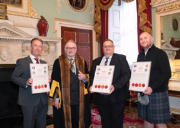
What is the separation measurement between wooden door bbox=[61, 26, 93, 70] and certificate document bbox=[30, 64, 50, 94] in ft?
9.22

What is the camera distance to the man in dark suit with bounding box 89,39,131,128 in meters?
2.29

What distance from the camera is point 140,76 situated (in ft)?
7.33

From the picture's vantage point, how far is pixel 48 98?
253 centimetres

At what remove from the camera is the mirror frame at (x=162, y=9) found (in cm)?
391

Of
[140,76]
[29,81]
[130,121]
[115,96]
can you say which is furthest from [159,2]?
[29,81]

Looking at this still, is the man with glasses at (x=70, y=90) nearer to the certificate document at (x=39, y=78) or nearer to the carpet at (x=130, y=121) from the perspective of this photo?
the certificate document at (x=39, y=78)

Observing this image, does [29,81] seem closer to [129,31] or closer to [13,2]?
[13,2]

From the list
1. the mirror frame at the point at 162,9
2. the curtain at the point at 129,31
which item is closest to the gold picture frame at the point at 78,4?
the curtain at the point at 129,31

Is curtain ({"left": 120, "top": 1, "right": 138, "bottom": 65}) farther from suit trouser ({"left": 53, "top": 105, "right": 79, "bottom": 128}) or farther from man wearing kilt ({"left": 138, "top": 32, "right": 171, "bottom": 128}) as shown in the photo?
suit trouser ({"left": 53, "top": 105, "right": 79, "bottom": 128})

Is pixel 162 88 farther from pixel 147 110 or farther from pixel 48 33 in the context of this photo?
pixel 48 33

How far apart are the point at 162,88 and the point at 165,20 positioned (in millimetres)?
2510

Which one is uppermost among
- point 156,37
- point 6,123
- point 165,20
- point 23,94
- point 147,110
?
point 165,20

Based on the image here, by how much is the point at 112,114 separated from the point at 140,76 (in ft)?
2.05

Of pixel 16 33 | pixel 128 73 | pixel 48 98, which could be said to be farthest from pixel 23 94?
pixel 16 33
